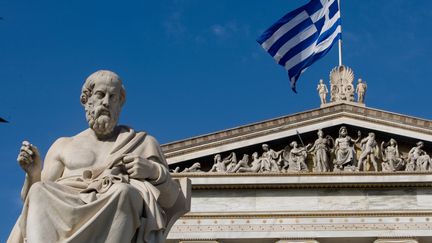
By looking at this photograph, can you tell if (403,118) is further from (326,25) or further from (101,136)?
(101,136)

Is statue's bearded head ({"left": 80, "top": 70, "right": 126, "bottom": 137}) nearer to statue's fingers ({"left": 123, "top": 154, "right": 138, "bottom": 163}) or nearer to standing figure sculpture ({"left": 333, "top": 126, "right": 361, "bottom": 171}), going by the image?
statue's fingers ({"left": 123, "top": 154, "right": 138, "bottom": 163})

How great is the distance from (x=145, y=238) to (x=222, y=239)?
2266cm

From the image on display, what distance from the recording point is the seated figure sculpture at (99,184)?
4711mm

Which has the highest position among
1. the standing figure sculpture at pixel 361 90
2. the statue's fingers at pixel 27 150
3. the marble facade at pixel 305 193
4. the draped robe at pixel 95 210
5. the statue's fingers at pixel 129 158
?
the standing figure sculpture at pixel 361 90

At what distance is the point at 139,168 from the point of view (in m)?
4.96

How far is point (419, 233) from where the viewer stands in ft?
89.0

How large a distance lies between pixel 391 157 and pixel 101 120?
77.4ft

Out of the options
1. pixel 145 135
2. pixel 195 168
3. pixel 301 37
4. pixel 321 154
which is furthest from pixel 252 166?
pixel 145 135

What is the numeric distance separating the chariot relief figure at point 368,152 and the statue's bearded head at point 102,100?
23.3 meters

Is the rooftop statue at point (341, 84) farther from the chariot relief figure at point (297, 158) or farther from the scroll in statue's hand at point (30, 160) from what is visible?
the scroll in statue's hand at point (30, 160)

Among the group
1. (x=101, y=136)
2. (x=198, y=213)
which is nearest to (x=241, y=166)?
(x=198, y=213)

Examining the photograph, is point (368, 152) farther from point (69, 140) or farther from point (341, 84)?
point (69, 140)

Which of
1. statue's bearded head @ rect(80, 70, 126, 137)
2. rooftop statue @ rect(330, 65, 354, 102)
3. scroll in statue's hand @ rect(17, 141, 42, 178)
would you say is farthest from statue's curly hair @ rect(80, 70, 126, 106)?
rooftop statue @ rect(330, 65, 354, 102)

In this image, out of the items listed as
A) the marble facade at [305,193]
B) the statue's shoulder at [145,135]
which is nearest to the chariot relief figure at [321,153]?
the marble facade at [305,193]
